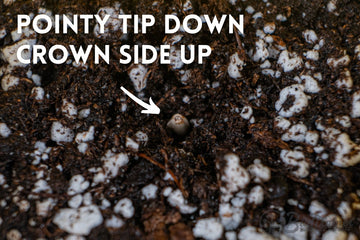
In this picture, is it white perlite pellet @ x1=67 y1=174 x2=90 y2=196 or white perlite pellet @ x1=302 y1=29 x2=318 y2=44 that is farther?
white perlite pellet @ x1=302 y1=29 x2=318 y2=44

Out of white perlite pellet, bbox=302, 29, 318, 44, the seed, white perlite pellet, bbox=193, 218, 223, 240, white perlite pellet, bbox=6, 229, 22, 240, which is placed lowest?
white perlite pellet, bbox=6, 229, 22, 240

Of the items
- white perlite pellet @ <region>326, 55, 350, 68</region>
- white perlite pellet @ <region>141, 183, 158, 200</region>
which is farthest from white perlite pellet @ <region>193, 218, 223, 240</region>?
white perlite pellet @ <region>326, 55, 350, 68</region>

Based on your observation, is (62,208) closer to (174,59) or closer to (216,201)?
(216,201)

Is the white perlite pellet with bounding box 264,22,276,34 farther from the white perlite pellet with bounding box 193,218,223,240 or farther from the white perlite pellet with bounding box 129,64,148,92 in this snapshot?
the white perlite pellet with bounding box 193,218,223,240

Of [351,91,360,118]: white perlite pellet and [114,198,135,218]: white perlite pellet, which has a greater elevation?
[351,91,360,118]: white perlite pellet

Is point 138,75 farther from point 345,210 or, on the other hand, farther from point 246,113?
point 345,210

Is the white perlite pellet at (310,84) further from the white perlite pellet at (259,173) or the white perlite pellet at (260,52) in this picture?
the white perlite pellet at (259,173)

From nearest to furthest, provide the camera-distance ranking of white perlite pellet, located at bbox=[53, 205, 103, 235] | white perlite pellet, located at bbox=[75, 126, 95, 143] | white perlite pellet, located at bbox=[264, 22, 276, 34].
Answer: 1. white perlite pellet, located at bbox=[53, 205, 103, 235]
2. white perlite pellet, located at bbox=[75, 126, 95, 143]
3. white perlite pellet, located at bbox=[264, 22, 276, 34]
